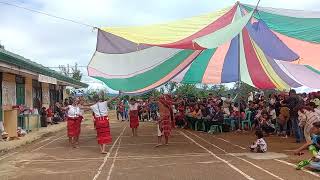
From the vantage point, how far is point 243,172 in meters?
8.92

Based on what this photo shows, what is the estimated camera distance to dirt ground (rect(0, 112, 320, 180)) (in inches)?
348

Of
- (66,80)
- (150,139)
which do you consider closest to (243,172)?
(150,139)

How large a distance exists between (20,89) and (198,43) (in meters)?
13.6

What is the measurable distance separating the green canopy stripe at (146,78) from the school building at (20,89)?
174 inches

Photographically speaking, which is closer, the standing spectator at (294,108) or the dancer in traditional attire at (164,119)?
the dancer in traditional attire at (164,119)

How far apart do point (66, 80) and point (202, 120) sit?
1597cm

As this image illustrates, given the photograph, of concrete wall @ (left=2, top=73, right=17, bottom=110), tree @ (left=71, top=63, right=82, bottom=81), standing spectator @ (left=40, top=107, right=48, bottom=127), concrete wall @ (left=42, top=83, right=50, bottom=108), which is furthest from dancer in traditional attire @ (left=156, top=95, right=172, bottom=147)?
tree @ (left=71, top=63, right=82, bottom=81)

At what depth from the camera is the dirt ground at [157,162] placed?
8.84 metres

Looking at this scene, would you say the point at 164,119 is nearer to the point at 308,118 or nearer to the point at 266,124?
the point at 308,118

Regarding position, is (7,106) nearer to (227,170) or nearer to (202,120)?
(202,120)

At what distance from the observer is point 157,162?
34.7ft

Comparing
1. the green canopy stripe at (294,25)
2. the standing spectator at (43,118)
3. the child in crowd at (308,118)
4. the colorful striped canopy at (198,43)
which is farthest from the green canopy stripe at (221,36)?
the standing spectator at (43,118)

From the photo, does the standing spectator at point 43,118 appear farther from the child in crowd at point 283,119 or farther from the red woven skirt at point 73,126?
the child in crowd at point 283,119

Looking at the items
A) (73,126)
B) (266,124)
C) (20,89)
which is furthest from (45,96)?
(266,124)
